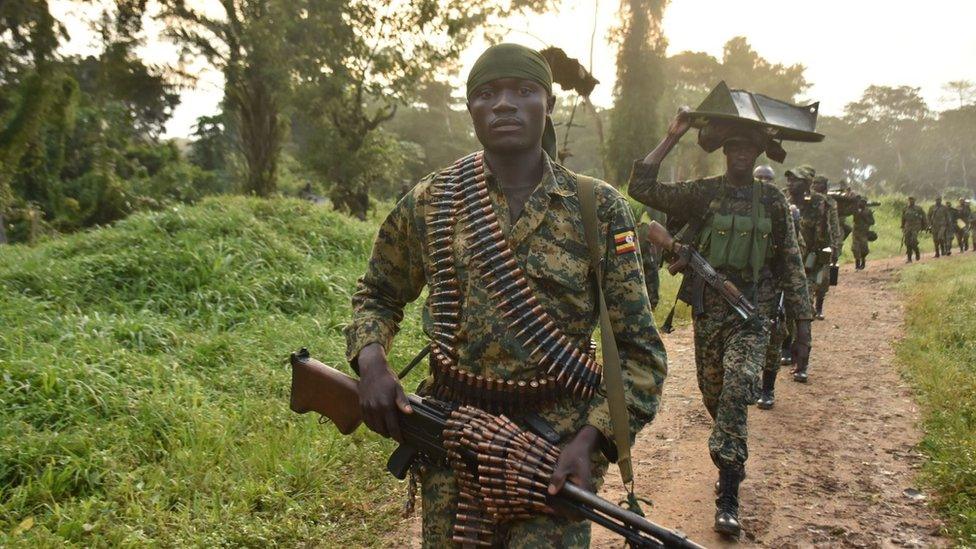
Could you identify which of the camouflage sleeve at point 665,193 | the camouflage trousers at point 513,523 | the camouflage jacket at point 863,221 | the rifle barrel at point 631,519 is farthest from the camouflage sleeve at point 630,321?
the camouflage jacket at point 863,221

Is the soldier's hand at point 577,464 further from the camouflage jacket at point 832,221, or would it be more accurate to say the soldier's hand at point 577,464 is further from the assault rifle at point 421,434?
the camouflage jacket at point 832,221

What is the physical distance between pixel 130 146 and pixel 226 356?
20.4m

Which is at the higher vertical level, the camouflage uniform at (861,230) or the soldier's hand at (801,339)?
the camouflage uniform at (861,230)

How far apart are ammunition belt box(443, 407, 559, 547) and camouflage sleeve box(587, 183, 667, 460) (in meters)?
0.26

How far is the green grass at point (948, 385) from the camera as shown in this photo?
173 inches

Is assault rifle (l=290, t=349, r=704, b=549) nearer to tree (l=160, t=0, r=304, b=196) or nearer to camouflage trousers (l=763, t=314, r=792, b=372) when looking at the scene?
camouflage trousers (l=763, t=314, r=792, b=372)

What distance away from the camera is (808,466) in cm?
524

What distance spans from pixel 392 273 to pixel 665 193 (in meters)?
2.93

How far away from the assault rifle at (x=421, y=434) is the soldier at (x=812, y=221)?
8.35 metres

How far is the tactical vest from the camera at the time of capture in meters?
4.88

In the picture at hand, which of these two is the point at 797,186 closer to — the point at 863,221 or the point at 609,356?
the point at 609,356

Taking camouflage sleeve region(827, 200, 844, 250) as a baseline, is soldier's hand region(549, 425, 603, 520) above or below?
below

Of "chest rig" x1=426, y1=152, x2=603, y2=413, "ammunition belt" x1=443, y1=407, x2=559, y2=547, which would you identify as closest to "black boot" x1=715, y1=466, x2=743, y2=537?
"chest rig" x1=426, y1=152, x2=603, y2=413

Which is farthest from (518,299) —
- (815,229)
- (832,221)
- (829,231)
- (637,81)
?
(637,81)
